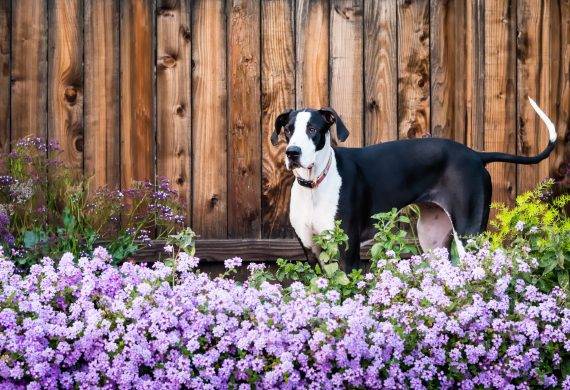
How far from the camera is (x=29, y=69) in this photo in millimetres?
6242

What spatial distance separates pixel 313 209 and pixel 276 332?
2.10m

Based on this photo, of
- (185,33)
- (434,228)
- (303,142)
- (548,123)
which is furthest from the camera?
(185,33)

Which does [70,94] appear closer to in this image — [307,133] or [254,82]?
[254,82]

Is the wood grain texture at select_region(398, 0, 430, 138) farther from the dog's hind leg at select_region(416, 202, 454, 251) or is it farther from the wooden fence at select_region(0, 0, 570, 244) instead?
the dog's hind leg at select_region(416, 202, 454, 251)

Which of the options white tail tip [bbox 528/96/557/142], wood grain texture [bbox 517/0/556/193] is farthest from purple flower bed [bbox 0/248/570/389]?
wood grain texture [bbox 517/0/556/193]

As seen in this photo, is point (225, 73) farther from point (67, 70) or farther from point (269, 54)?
point (67, 70)

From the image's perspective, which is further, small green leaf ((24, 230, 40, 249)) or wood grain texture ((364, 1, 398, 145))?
wood grain texture ((364, 1, 398, 145))

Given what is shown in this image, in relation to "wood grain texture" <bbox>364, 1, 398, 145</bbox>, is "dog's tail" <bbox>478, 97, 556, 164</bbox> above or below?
below

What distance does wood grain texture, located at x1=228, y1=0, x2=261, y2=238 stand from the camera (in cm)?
628

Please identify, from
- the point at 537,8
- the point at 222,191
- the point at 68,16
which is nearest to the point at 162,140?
the point at 222,191

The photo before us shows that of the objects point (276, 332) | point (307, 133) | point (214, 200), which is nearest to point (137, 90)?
point (214, 200)

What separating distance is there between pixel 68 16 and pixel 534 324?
11.8 feet

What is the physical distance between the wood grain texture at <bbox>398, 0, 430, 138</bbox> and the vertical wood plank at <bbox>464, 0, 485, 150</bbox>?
241mm

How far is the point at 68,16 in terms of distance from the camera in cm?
624
